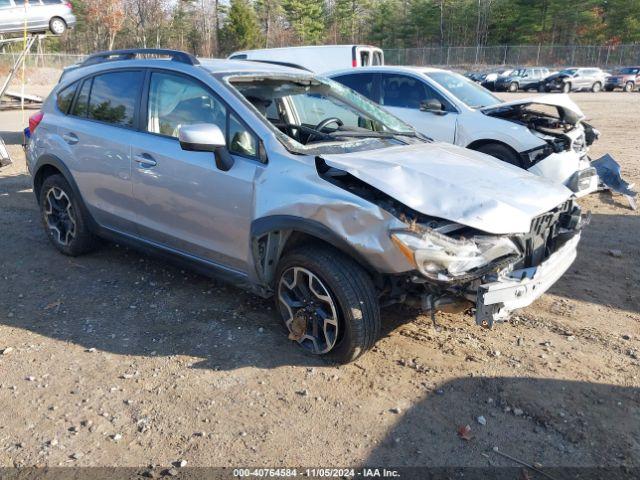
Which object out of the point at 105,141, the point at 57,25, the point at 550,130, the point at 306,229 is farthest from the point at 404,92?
the point at 57,25

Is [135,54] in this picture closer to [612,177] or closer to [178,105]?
[178,105]

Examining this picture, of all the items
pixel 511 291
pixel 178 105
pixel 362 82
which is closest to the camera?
pixel 511 291

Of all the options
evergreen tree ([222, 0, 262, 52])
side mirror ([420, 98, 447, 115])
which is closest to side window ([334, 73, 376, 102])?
side mirror ([420, 98, 447, 115])

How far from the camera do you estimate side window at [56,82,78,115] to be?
5055 mm

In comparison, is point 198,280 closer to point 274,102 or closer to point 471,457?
point 274,102

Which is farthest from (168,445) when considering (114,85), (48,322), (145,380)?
(114,85)

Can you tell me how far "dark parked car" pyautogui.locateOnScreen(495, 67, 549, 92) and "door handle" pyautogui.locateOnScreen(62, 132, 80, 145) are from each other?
3559cm

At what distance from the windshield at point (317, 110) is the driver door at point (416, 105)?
3198mm

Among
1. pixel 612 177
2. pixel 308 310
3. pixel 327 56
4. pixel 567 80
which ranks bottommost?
pixel 567 80

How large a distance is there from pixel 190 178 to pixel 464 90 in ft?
18.9

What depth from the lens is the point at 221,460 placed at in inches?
105

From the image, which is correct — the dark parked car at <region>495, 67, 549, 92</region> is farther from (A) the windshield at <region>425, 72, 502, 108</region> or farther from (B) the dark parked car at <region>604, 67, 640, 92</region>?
(A) the windshield at <region>425, 72, 502, 108</region>

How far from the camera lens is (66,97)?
16.8 ft

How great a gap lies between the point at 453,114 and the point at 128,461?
21.2 ft
